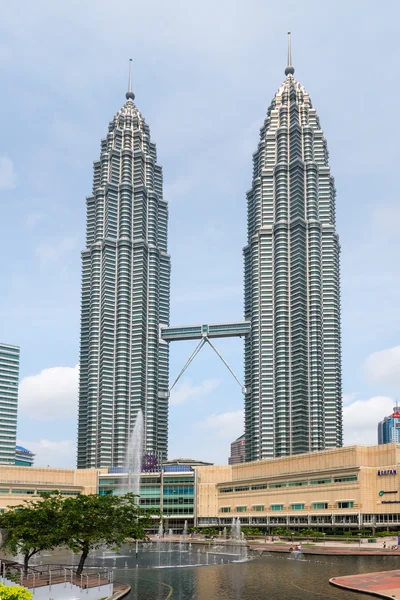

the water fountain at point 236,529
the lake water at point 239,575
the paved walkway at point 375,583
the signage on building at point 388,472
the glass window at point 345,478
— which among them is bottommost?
the water fountain at point 236,529

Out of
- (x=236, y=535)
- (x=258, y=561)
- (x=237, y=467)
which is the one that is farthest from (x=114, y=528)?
(x=237, y=467)

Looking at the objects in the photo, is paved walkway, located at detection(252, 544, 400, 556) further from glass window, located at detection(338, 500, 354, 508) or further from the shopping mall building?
glass window, located at detection(338, 500, 354, 508)

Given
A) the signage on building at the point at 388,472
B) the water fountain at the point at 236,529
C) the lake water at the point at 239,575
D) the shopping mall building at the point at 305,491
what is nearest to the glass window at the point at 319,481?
the shopping mall building at the point at 305,491

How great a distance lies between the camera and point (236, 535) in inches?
6048

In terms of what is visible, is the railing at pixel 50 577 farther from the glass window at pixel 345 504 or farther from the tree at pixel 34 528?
the glass window at pixel 345 504

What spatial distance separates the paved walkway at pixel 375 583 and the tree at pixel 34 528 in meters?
26.1

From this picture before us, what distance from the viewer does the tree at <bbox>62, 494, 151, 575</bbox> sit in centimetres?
5991

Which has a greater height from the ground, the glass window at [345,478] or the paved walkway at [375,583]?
the glass window at [345,478]

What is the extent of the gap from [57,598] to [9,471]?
503ft

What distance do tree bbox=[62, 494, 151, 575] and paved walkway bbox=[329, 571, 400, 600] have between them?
19422 millimetres

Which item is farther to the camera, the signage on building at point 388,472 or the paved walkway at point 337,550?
the signage on building at point 388,472

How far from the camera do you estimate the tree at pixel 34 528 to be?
59.2 metres

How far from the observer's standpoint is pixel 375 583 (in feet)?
210

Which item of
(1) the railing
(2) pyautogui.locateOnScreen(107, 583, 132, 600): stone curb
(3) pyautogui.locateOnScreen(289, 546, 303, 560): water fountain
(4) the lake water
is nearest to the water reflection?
(4) the lake water
